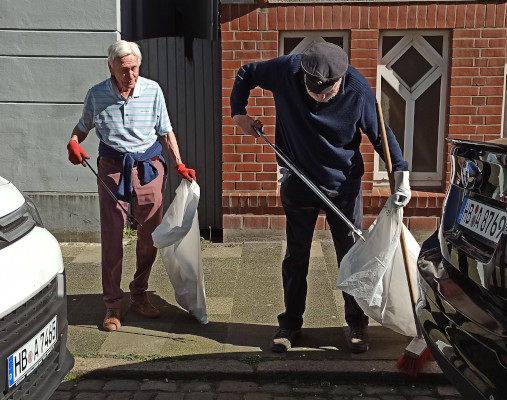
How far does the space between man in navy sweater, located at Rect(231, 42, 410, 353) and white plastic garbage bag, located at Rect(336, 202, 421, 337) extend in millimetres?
162

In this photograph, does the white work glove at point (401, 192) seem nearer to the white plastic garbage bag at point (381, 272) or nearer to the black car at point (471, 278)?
the white plastic garbage bag at point (381, 272)

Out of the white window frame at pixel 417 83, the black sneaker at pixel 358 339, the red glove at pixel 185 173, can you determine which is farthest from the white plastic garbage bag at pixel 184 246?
the white window frame at pixel 417 83

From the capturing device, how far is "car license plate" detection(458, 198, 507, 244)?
257 centimetres

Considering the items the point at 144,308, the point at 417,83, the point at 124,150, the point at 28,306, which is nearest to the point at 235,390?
the point at 144,308

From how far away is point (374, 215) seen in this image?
6.58 meters

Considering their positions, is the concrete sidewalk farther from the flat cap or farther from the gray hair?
the gray hair

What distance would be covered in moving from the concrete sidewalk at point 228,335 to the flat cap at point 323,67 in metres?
1.56

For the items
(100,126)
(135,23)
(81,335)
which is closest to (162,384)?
(81,335)

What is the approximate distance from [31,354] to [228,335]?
1.78m

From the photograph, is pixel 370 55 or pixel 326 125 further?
pixel 370 55

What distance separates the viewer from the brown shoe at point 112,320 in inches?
174

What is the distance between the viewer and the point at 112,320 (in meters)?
4.43

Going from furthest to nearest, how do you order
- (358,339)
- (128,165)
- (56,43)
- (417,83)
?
(417,83) < (56,43) < (128,165) < (358,339)

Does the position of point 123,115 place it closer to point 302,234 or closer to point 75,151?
point 75,151
